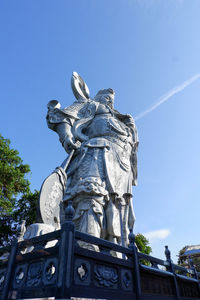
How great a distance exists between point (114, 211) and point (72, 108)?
3.67 meters

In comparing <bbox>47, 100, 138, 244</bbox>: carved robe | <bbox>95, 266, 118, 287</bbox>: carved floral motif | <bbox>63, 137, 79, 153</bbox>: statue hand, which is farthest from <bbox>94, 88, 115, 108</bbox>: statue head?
<bbox>95, 266, 118, 287</bbox>: carved floral motif

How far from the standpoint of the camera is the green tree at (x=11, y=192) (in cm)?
1134

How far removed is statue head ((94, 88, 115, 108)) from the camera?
318 inches

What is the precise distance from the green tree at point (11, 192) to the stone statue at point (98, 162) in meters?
6.08

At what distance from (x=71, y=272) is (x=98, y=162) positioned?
3981 millimetres

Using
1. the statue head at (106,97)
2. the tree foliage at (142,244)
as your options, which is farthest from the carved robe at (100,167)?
the tree foliage at (142,244)

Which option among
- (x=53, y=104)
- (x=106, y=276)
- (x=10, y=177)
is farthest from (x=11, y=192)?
(x=106, y=276)

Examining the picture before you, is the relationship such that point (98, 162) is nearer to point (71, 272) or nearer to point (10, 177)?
point (71, 272)

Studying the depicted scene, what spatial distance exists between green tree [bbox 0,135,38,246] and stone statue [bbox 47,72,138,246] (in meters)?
6.08

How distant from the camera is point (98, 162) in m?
5.98

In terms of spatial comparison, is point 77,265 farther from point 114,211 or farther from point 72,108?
point 72,108

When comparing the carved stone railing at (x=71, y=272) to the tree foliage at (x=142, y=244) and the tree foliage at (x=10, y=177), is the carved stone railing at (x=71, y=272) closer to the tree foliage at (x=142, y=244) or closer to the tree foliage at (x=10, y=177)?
the tree foliage at (x=10, y=177)

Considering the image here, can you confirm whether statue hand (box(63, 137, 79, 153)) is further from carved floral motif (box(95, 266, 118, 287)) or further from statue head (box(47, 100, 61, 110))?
carved floral motif (box(95, 266, 118, 287))

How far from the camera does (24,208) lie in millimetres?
12883
